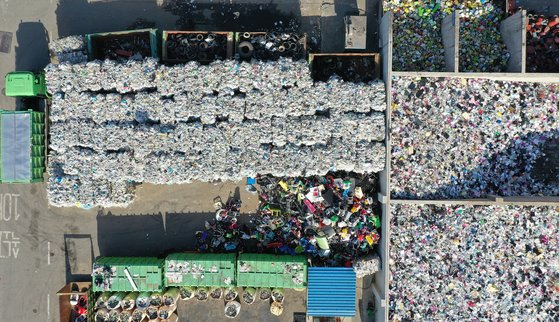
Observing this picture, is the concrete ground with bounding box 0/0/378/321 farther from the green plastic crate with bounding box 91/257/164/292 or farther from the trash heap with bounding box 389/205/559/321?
the trash heap with bounding box 389/205/559/321

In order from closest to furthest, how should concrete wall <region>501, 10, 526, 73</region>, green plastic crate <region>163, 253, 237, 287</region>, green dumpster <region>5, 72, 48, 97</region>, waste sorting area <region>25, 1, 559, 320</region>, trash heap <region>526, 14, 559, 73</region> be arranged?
1. concrete wall <region>501, 10, 526, 73</region>
2. waste sorting area <region>25, 1, 559, 320</region>
3. green plastic crate <region>163, 253, 237, 287</region>
4. green dumpster <region>5, 72, 48, 97</region>
5. trash heap <region>526, 14, 559, 73</region>

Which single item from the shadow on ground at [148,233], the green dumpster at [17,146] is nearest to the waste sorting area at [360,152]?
the green dumpster at [17,146]

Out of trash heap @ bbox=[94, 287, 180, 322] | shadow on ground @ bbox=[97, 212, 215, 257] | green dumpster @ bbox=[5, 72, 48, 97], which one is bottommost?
trash heap @ bbox=[94, 287, 180, 322]

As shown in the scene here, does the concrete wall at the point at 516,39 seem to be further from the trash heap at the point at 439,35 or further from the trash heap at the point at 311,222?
the trash heap at the point at 311,222

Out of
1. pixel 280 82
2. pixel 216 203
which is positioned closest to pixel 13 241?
pixel 216 203

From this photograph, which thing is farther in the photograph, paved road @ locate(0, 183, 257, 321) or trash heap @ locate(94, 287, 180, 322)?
paved road @ locate(0, 183, 257, 321)

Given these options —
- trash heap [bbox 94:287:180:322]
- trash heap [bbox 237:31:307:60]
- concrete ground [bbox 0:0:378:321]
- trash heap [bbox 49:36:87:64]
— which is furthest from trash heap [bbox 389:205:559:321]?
trash heap [bbox 49:36:87:64]
